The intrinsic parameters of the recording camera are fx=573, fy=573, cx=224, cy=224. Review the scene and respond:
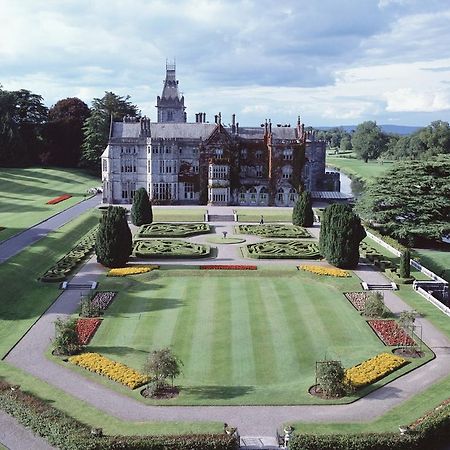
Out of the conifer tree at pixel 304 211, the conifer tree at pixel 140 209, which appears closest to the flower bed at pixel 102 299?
the conifer tree at pixel 140 209

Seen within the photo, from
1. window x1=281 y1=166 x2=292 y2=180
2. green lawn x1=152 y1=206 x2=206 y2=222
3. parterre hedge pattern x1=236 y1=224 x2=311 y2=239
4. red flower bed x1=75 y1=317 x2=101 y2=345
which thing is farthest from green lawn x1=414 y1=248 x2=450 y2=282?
red flower bed x1=75 y1=317 x2=101 y2=345

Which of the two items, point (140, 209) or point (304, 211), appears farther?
point (304, 211)

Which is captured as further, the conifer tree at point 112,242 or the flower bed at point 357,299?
the conifer tree at point 112,242

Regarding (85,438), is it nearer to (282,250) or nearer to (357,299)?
(357,299)

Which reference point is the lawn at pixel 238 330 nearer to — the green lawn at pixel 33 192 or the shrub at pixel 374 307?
the shrub at pixel 374 307

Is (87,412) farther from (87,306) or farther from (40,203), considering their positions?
(40,203)

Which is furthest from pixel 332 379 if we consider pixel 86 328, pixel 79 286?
pixel 79 286
